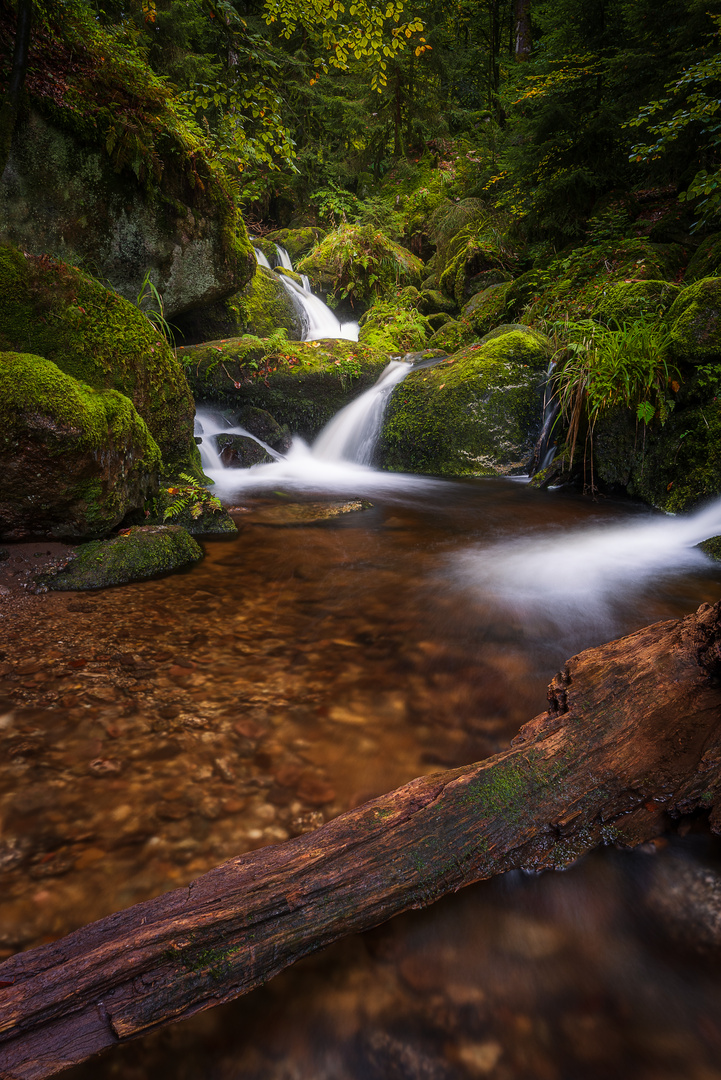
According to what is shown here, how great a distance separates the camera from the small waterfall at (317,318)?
486 inches

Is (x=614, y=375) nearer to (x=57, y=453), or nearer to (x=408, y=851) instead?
(x=57, y=453)

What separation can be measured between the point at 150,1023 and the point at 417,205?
19.4m

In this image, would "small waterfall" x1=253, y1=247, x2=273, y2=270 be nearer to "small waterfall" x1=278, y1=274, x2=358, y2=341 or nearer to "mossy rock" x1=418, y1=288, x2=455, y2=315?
"small waterfall" x1=278, y1=274, x2=358, y2=341

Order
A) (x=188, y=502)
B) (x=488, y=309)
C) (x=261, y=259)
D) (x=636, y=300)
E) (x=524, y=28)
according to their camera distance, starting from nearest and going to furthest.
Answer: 1. (x=188, y=502)
2. (x=636, y=300)
3. (x=488, y=309)
4. (x=261, y=259)
5. (x=524, y=28)

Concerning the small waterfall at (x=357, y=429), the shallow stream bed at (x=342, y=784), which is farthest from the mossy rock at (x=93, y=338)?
the small waterfall at (x=357, y=429)

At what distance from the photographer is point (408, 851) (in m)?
1.32

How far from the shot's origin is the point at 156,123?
5.93 m

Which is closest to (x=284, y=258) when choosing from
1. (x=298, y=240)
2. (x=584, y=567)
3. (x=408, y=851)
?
(x=298, y=240)

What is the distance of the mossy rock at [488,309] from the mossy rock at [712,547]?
7.84m

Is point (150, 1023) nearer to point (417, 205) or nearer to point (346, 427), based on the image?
point (346, 427)

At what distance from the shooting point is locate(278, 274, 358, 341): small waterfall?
1234 cm

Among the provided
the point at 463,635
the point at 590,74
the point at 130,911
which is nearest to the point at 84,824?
the point at 130,911

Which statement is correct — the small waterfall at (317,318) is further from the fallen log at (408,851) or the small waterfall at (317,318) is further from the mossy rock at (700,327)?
the fallen log at (408,851)

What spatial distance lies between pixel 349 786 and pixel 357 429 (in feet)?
24.7
